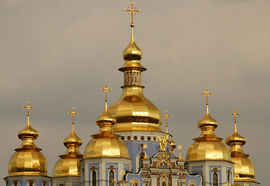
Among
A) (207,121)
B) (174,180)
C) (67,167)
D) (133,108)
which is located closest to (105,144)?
(174,180)

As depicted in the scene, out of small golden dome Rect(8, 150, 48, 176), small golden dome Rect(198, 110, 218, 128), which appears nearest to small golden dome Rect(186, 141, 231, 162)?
small golden dome Rect(198, 110, 218, 128)

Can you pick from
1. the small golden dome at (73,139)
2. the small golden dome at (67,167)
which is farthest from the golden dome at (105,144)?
the small golden dome at (73,139)

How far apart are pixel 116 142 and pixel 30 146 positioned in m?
9.63

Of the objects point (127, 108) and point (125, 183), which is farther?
point (127, 108)

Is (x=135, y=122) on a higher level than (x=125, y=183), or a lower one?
higher

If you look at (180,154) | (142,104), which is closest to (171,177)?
(180,154)

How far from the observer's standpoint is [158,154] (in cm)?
10275

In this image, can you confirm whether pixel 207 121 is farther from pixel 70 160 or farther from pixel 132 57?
pixel 70 160

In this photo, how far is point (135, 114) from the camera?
355ft

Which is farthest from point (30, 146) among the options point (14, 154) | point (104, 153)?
point (104, 153)

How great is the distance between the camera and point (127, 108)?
356 ft

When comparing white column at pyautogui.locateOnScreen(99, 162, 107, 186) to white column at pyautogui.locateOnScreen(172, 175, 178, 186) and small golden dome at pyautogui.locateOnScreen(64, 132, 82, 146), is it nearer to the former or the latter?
white column at pyautogui.locateOnScreen(172, 175, 178, 186)

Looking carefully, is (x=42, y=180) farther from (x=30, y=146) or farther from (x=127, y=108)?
(x=127, y=108)

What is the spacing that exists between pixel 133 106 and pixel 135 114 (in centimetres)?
87
